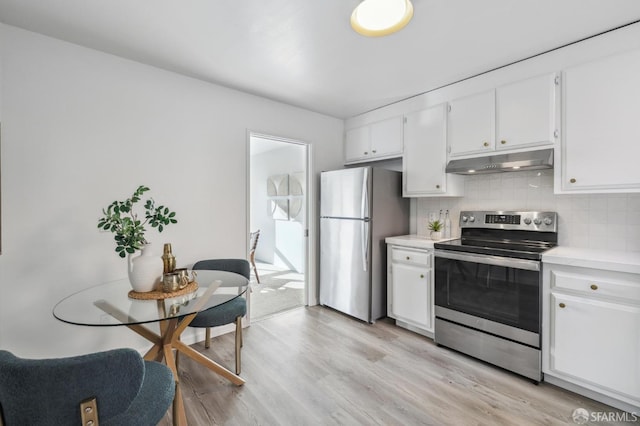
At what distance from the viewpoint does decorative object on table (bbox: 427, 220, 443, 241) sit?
310cm

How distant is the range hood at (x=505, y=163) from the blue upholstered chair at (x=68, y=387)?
2.75 meters

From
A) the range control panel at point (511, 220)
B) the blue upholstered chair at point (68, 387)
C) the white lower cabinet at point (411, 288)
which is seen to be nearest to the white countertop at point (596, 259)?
the range control panel at point (511, 220)

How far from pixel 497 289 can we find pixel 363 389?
1.28 metres

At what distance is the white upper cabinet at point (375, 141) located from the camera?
3398 mm

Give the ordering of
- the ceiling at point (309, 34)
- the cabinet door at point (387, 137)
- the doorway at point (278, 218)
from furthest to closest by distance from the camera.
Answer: the doorway at point (278, 218) → the cabinet door at point (387, 137) → the ceiling at point (309, 34)

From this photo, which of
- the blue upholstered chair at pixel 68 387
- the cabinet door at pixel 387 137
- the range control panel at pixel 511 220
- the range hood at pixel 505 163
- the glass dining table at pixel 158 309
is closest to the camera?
the blue upholstered chair at pixel 68 387

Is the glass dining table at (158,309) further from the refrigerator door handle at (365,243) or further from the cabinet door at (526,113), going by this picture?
the cabinet door at (526,113)

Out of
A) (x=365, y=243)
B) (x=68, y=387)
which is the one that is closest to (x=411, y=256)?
(x=365, y=243)

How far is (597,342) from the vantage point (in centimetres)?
191

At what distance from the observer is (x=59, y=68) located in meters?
2.13

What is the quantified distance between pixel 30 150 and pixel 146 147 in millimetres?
712

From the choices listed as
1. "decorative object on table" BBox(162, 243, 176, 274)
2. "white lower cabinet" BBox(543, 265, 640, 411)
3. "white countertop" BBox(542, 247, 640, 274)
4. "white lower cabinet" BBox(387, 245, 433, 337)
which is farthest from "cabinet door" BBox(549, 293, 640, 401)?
"decorative object on table" BBox(162, 243, 176, 274)

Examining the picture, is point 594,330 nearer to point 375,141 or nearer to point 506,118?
point 506,118

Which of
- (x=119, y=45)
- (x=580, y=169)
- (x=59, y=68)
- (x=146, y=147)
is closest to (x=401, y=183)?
(x=580, y=169)
